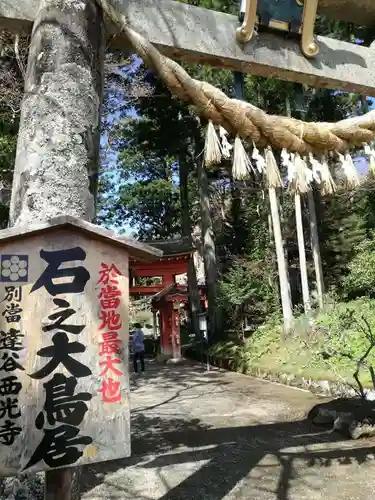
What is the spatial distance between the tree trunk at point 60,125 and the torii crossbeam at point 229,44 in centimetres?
36

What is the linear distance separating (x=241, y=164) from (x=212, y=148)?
0.19m

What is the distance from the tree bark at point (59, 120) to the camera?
198 cm

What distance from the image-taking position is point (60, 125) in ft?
6.76

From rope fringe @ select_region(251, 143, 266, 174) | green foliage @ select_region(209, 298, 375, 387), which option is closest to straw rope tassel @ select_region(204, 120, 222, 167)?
rope fringe @ select_region(251, 143, 266, 174)

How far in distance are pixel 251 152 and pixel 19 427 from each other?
6.55 ft

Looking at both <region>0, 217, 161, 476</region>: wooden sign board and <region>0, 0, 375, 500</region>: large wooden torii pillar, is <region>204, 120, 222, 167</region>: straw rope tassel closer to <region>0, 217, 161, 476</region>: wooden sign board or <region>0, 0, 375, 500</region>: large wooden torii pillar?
<region>0, 0, 375, 500</region>: large wooden torii pillar

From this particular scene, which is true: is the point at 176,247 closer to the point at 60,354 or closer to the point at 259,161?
the point at 259,161

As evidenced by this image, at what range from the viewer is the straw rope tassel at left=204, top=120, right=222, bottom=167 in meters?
2.48

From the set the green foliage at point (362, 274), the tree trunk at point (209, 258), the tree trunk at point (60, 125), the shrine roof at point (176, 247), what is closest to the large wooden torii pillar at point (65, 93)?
the tree trunk at point (60, 125)

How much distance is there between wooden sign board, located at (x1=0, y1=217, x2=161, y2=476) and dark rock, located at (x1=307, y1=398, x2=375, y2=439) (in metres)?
4.29

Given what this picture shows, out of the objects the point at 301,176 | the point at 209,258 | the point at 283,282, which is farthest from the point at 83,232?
the point at 209,258

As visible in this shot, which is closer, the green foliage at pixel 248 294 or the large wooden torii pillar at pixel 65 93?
the large wooden torii pillar at pixel 65 93

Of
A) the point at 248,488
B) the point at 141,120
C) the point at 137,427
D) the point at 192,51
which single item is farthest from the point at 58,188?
the point at 141,120

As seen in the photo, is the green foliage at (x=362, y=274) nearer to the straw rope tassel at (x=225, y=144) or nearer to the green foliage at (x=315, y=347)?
the green foliage at (x=315, y=347)
